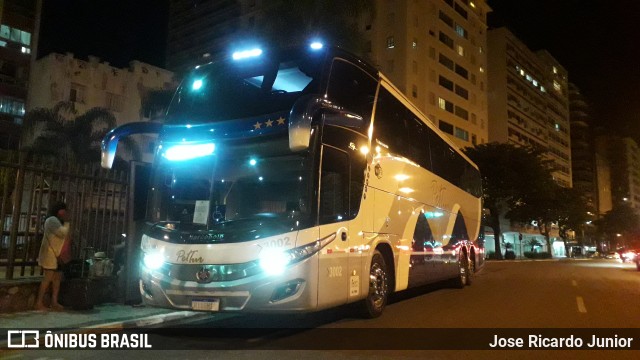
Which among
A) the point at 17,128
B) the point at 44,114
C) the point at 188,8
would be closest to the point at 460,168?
the point at 44,114

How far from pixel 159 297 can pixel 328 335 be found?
2.45 metres

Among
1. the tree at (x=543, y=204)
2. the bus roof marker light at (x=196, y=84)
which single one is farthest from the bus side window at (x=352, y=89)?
the tree at (x=543, y=204)

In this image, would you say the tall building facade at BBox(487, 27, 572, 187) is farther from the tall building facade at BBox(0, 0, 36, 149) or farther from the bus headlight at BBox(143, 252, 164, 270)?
the bus headlight at BBox(143, 252, 164, 270)

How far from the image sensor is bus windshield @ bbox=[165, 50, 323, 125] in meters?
7.32

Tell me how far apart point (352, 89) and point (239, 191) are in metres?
2.45

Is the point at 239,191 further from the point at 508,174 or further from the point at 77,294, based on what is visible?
the point at 508,174

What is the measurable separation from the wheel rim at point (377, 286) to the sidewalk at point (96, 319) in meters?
3.07

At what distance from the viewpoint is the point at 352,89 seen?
314 inches

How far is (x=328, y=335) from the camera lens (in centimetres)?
734

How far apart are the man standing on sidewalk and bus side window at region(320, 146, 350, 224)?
4.96 m

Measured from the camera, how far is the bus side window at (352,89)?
24.8 ft

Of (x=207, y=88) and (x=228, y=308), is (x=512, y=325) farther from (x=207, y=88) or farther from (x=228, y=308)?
(x=207, y=88)

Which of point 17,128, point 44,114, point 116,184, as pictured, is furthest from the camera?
point 17,128

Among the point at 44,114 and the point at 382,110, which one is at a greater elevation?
the point at 44,114
